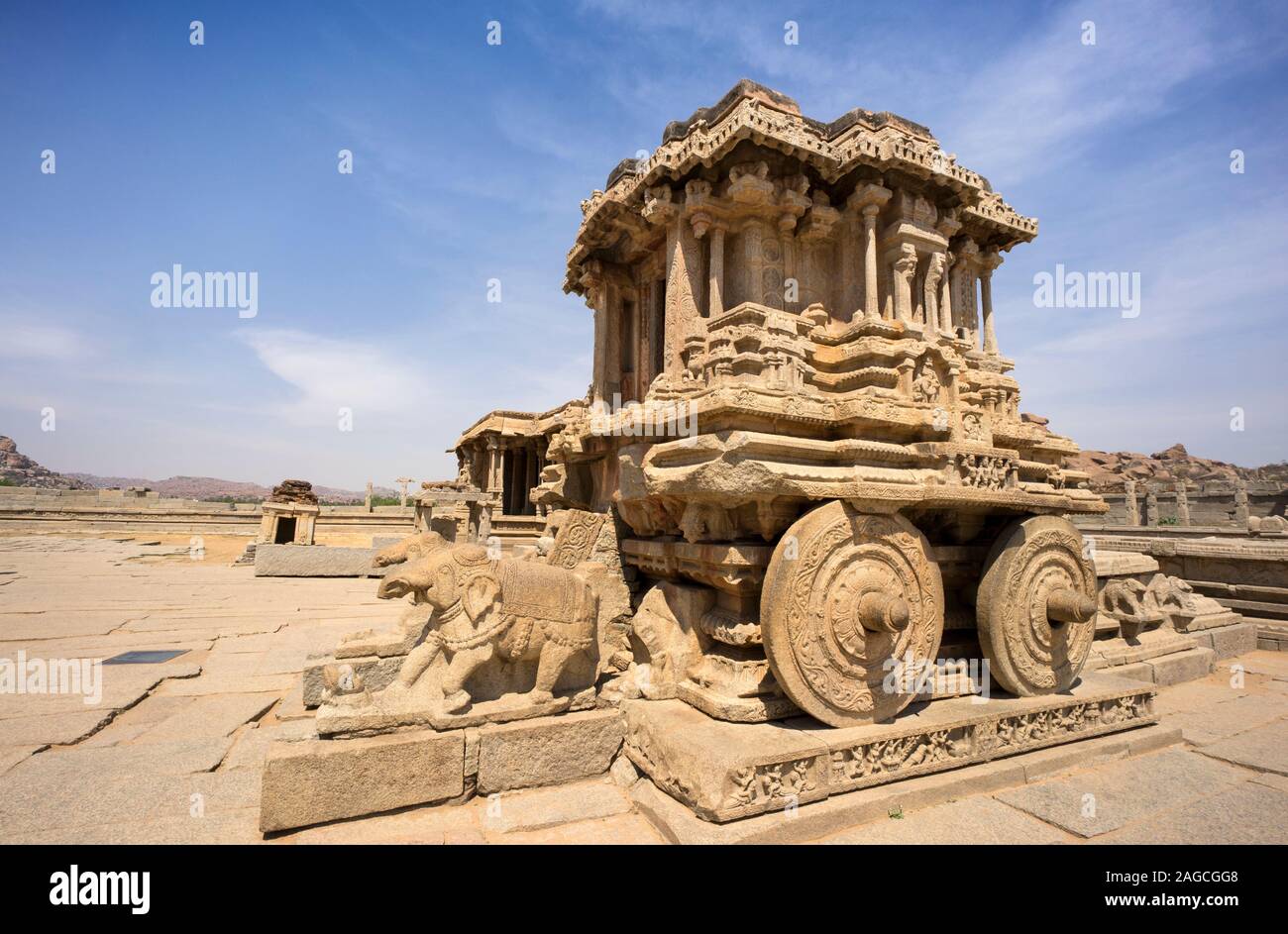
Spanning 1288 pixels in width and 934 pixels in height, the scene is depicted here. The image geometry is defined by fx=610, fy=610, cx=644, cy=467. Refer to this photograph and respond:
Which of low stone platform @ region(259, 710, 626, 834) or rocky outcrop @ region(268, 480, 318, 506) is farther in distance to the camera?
rocky outcrop @ region(268, 480, 318, 506)

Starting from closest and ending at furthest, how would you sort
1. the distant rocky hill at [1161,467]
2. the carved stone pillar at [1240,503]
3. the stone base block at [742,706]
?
the stone base block at [742,706]
the carved stone pillar at [1240,503]
the distant rocky hill at [1161,467]

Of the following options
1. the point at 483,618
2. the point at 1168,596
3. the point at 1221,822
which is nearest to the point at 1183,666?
the point at 1168,596

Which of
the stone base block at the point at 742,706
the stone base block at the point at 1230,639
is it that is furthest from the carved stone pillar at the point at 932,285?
the stone base block at the point at 742,706

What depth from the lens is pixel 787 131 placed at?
276 inches

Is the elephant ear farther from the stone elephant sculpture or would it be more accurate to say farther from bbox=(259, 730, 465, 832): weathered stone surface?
bbox=(259, 730, 465, 832): weathered stone surface

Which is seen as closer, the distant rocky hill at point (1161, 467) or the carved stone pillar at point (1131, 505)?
the carved stone pillar at point (1131, 505)

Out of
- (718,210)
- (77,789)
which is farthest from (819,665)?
(718,210)

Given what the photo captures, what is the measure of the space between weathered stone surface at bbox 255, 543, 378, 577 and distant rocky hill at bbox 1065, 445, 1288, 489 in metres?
41.9

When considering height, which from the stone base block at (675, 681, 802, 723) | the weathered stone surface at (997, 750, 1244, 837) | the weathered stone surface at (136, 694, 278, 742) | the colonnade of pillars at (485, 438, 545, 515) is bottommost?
the weathered stone surface at (997, 750, 1244, 837)

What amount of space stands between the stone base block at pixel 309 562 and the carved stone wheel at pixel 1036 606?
12.7 metres

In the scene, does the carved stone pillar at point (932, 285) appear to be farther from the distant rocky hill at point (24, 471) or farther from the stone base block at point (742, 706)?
the distant rocky hill at point (24, 471)

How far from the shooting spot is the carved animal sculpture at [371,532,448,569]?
391 centimetres
